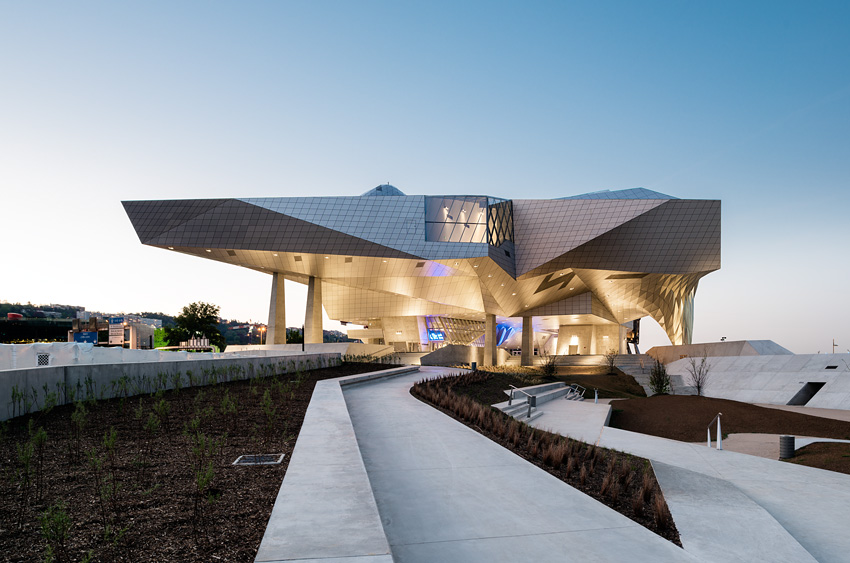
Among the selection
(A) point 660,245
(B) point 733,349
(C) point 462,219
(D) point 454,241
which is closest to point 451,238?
(D) point 454,241

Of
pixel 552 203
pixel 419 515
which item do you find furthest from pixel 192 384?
pixel 552 203

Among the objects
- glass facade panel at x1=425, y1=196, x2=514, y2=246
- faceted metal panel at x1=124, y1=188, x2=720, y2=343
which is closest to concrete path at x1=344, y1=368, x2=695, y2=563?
faceted metal panel at x1=124, y1=188, x2=720, y2=343

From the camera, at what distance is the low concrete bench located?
3271mm

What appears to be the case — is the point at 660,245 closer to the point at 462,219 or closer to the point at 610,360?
the point at 610,360

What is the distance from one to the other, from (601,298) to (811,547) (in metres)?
62.7

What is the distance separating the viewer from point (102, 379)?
11922mm

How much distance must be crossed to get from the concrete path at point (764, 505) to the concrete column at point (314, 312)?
1837 inches

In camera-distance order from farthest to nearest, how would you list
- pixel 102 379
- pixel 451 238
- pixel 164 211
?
pixel 451 238 → pixel 164 211 → pixel 102 379

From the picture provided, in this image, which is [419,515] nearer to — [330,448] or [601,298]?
[330,448]

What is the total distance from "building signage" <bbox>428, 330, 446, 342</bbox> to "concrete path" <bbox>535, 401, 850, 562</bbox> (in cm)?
6395

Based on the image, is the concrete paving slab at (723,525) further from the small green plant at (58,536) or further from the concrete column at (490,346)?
the concrete column at (490,346)

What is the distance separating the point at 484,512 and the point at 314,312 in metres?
52.7

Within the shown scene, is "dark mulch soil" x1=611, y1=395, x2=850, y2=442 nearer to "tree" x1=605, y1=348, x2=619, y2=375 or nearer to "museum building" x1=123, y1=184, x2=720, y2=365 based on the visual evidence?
"museum building" x1=123, y1=184, x2=720, y2=365

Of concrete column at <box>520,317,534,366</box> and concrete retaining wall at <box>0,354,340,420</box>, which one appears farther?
concrete column at <box>520,317,534,366</box>
